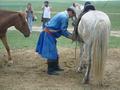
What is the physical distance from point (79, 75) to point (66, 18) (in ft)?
4.69

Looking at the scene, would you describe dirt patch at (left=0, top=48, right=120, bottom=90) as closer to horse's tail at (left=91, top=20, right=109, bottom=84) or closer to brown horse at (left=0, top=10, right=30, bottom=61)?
horse's tail at (left=91, top=20, right=109, bottom=84)

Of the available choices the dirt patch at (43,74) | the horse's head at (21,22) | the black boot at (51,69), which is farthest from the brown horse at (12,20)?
the black boot at (51,69)

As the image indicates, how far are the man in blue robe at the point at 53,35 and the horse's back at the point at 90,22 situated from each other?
2.38 feet

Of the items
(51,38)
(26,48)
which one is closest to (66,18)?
(51,38)

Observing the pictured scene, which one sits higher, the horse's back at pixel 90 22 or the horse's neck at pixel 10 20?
the horse's back at pixel 90 22

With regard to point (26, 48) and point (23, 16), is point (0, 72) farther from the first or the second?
point (26, 48)

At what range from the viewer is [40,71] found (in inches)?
414

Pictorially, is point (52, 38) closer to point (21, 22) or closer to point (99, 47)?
point (21, 22)

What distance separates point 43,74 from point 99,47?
218 centimetres

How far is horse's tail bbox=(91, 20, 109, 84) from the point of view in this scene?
332 inches

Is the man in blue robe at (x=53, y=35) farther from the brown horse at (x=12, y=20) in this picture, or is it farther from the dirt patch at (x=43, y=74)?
the brown horse at (x=12, y=20)

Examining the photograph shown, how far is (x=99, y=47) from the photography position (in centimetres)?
844

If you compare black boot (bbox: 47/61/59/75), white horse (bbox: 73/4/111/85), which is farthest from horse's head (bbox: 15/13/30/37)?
white horse (bbox: 73/4/111/85)

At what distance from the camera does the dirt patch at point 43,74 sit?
28.8 ft
